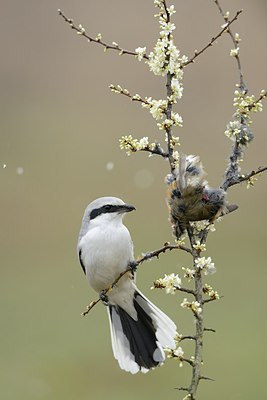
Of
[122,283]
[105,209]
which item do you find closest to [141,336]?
[122,283]

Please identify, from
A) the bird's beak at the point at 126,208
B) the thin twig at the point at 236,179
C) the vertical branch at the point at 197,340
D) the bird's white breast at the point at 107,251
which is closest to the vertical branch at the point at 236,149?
the thin twig at the point at 236,179

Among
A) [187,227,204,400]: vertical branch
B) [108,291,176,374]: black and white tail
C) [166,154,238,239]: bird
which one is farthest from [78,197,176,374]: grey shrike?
[187,227,204,400]: vertical branch

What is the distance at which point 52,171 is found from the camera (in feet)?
17.4

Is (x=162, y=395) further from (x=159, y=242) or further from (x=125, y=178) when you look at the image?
(x=125, y=178)

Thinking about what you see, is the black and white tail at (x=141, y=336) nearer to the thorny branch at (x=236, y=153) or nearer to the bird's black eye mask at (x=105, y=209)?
the bird's black eye mask at (x=105, y=209)

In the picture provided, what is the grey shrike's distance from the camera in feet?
6.49

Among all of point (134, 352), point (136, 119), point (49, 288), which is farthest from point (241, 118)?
point (136, 119)

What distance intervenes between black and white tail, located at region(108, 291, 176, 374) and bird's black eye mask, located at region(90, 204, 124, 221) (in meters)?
0.25

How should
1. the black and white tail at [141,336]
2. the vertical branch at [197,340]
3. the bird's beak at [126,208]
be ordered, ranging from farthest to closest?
the black and white tail at [141,336]
the bird's beak at [126,208]
the vertical branch at [197,340]

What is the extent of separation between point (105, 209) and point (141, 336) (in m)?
0.36

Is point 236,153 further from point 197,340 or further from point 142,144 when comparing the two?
point 197,340

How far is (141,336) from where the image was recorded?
82.4 inches

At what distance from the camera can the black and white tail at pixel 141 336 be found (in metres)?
1.99

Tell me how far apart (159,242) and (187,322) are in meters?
0.74
